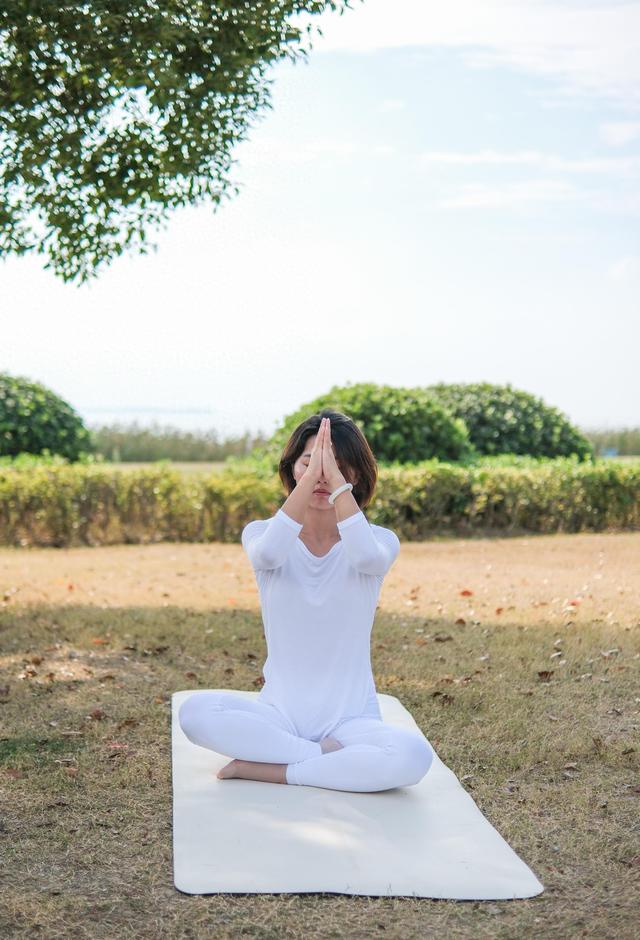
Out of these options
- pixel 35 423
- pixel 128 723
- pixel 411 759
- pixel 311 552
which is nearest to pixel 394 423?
pixel 35 423

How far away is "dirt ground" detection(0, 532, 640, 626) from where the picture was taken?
808cm

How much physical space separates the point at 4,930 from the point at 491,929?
1.42 metres

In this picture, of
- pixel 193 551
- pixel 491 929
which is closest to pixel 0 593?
pixel 193 551

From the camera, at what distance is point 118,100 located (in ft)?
23.1

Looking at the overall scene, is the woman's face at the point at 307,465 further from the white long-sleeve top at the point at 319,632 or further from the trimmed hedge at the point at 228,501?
the trimmed hedge at the point at 228,501

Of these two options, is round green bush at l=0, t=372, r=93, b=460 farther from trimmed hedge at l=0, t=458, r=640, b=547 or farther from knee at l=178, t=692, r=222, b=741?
knee at l=178, t=692, r=222, b=741

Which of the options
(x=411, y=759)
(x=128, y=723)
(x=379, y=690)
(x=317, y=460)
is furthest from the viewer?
(x=379, y=690)

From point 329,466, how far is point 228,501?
24.0 feet

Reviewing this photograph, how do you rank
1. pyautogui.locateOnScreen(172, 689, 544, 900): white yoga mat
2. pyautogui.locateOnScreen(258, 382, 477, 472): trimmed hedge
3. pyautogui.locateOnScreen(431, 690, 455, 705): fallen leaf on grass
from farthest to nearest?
pyautogui.locateOnScreen(258, 382, 477, 472): trimmed hedge → pyautogui.locateOnScreen(431, 690, 455, 705): fallen leaf on grass → pyautogui.locateOnScreen(172, 689, 544, 900): white yoga mat

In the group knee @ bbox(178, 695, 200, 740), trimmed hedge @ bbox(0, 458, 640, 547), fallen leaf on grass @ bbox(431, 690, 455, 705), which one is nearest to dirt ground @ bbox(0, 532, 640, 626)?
trimmed hedge @ bbox(0, 458, 640, 547)

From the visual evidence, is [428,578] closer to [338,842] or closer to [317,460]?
[317,460]

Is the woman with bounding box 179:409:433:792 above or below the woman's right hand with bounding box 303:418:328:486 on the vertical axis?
below

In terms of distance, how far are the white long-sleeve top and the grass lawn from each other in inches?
25.3

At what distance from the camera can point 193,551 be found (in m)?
10.8
